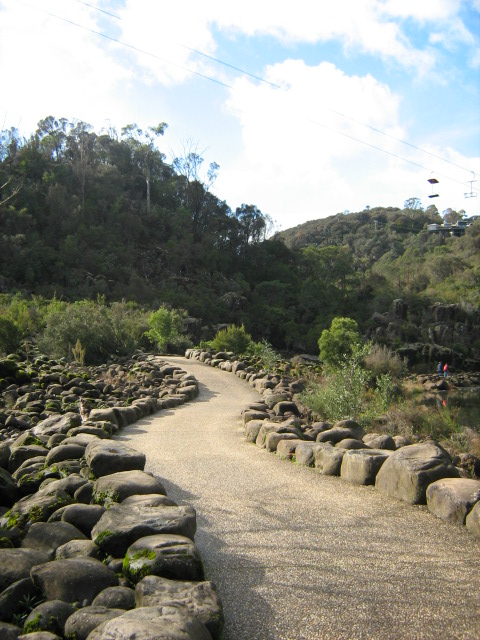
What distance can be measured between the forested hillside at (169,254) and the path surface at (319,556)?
39136 millimetres

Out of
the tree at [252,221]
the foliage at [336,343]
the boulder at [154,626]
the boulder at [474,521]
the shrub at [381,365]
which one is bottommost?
the boulder at [154,626]

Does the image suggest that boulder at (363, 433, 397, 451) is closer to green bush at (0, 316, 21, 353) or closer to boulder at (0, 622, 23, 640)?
boulder at (0, 622, 23, 640)

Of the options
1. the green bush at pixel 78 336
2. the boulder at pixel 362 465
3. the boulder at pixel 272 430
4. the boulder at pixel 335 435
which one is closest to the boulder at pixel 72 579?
the boulder at pixel 362 465

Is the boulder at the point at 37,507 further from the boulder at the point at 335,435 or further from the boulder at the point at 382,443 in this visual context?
the boulder at the point at 382,443

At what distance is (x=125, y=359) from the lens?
1864cm

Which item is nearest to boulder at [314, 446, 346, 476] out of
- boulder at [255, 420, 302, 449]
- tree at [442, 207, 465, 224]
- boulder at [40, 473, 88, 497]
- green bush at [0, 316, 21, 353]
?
boulder at [255, 420, 302, 449]

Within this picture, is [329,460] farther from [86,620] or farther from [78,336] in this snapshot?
[78,336]

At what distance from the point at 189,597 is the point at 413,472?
Answer: 3075 millimetres

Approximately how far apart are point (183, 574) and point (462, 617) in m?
1.66

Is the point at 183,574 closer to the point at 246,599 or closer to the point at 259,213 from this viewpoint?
the point at 246,599

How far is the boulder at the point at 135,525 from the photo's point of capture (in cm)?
387

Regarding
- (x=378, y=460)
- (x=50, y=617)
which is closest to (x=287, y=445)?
(x=378, y=460)

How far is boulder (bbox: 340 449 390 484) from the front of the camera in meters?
6.12

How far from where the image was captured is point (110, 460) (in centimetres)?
554
